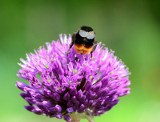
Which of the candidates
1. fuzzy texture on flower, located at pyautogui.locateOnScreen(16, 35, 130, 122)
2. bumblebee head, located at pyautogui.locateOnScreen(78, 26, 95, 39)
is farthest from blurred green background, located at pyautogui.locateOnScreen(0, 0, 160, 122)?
bumblebee head, located at pyautogui.locateOnScreen(78, 26, 95, 39)

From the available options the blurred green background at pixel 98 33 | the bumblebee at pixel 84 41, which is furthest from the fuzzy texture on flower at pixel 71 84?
the blurred green background at pixel 98 33

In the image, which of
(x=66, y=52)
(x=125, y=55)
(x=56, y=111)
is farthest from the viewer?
(x=125, y=55)

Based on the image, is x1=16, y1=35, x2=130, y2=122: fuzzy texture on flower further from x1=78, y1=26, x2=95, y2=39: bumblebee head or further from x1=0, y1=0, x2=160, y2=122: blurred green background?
x1=0, y1=0, x2=160, y2=122: blurred green background

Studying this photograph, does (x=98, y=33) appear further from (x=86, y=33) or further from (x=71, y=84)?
(x=71, y=84)

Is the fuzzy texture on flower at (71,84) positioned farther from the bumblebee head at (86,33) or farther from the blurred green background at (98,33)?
the blurred green background at (98,33)

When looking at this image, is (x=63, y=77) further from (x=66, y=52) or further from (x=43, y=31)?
(x=43, y=31)

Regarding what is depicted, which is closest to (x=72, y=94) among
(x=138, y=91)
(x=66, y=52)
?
(x=66, y=52)

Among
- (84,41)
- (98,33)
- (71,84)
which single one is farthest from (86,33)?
(98,33)
